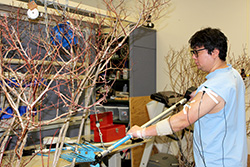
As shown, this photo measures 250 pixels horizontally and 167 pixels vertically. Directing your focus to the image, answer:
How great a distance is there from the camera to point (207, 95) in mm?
1330

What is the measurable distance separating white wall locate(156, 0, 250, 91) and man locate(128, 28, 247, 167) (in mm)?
1947

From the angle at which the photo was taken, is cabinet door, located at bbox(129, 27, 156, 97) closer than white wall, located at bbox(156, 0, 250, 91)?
No

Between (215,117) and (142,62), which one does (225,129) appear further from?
(142,62)

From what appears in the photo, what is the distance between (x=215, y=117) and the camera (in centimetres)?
139

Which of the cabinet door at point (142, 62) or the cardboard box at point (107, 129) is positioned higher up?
the cabinet door at point (142, 62)

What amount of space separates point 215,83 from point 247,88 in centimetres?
201

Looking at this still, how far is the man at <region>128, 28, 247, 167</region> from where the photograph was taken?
1.35m

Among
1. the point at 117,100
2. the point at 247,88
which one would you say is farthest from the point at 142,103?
the point at 247,88

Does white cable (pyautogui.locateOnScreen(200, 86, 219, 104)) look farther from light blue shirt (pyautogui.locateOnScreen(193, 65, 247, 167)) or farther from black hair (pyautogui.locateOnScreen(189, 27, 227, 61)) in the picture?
black hair (pyautogui.locateOnScreen(189, 27, 227, 61))

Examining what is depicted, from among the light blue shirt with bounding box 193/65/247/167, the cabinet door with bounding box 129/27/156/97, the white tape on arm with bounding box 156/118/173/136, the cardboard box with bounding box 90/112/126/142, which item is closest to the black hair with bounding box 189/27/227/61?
the light blue shirt with bounding box 193/65/247/167

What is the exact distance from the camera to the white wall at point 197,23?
3168mm

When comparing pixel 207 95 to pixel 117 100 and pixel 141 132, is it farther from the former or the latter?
pixel 117 100

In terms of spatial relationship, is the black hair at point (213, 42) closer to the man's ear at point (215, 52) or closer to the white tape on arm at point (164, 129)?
the man's ear at point (215, 52)

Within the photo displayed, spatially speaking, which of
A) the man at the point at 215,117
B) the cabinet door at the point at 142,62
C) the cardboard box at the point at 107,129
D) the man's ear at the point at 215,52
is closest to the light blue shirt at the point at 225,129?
the man at the point at 215,117
